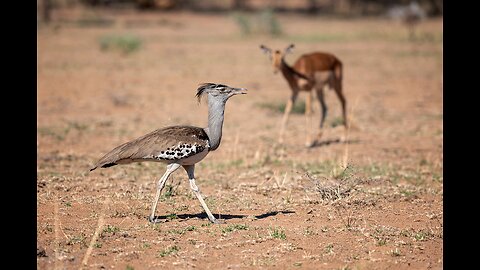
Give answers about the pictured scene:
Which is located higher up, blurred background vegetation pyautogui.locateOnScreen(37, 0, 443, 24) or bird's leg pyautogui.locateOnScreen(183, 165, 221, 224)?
blurred background vegetation pyautogui.locateOnScreen(37, 0, 443, 24)

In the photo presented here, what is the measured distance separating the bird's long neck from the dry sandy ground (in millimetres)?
844

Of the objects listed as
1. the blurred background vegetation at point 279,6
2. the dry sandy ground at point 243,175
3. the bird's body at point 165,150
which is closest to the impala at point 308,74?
the dry sandy ground at point 243,175

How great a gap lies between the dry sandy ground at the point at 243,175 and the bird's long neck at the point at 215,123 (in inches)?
33.2

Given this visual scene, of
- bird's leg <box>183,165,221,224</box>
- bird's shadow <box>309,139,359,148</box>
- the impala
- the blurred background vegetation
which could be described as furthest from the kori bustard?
the blurred background vegetation

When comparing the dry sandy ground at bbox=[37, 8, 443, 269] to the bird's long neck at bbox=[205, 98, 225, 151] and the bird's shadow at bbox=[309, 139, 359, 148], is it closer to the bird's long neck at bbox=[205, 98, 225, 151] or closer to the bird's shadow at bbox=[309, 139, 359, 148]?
the bird's shadow at bbox=[309, 139, 359, 148]

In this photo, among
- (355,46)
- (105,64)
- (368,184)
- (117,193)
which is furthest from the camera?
(355,46)

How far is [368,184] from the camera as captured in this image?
9586 mm

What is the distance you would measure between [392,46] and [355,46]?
166cm

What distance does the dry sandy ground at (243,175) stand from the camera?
6656mm

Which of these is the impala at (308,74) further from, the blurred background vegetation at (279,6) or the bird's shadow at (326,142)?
the blurred background vegetation at (279,6)

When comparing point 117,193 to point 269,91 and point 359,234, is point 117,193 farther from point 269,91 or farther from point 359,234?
point 269,91

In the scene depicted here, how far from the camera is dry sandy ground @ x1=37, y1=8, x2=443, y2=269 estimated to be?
262 inches
